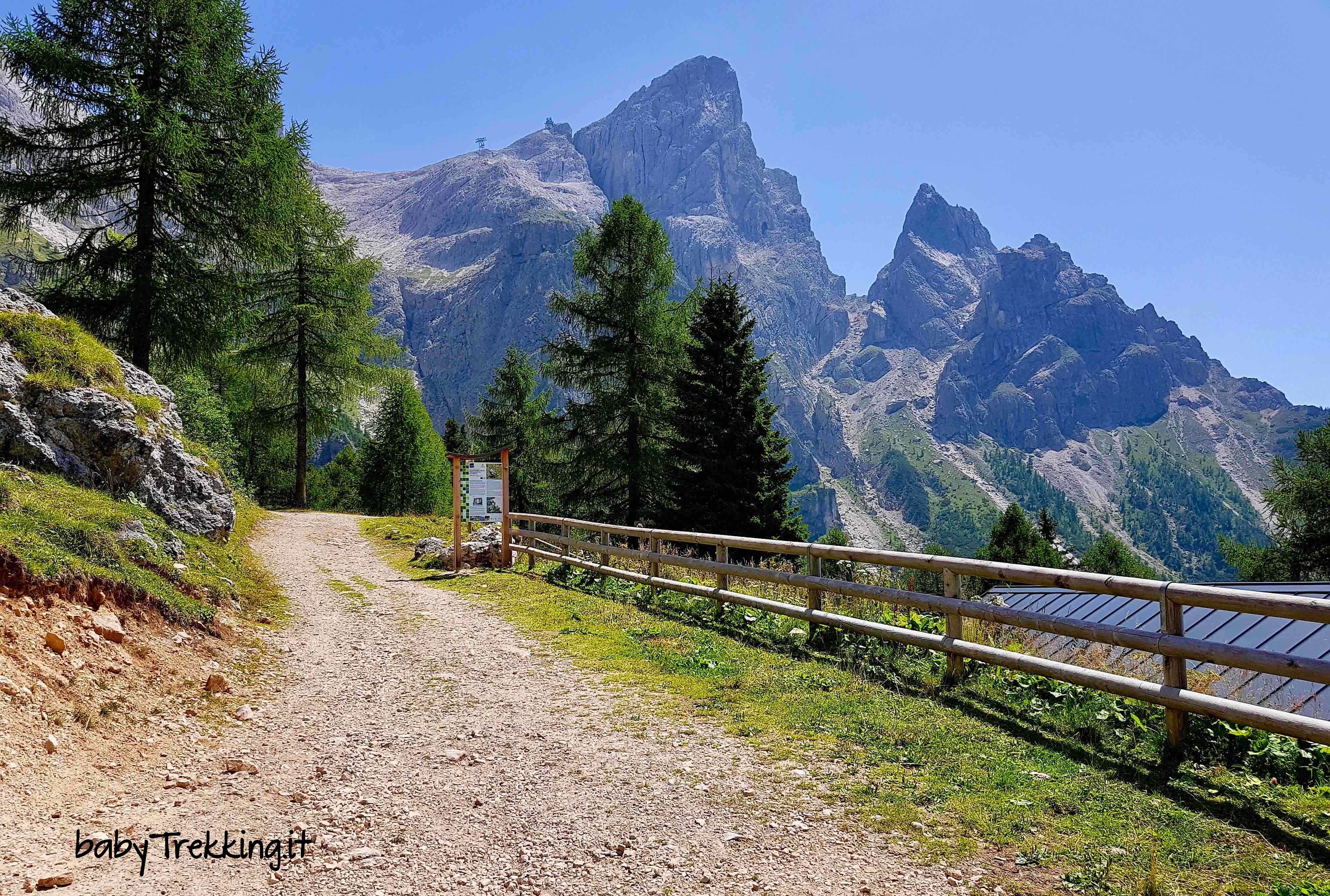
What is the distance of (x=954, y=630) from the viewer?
7008 millimetres

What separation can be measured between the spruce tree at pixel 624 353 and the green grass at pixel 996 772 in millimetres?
18128

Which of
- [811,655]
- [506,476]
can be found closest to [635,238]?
[506,476]

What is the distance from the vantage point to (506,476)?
1639 cm

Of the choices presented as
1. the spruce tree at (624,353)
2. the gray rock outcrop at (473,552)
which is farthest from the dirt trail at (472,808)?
the spruce tree at (624,353)

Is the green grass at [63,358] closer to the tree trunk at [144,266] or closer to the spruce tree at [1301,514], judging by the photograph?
the tree trunk at [144,266]

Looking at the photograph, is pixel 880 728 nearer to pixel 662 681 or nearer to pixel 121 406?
pixel 662 681

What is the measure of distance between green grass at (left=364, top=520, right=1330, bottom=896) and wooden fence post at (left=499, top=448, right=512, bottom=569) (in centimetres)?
792

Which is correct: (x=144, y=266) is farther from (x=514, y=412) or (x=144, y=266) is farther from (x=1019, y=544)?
(x=1019, y=544)

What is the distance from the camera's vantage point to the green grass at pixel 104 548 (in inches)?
252

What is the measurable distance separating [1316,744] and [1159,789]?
1007mm

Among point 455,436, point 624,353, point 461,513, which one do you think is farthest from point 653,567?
point 455,436

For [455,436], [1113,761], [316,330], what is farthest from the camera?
[455,436]

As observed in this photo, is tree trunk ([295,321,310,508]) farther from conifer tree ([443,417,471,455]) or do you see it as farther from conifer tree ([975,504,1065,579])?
conifer tree ([975,504,1065,579])

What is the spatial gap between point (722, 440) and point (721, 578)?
1634 cm
